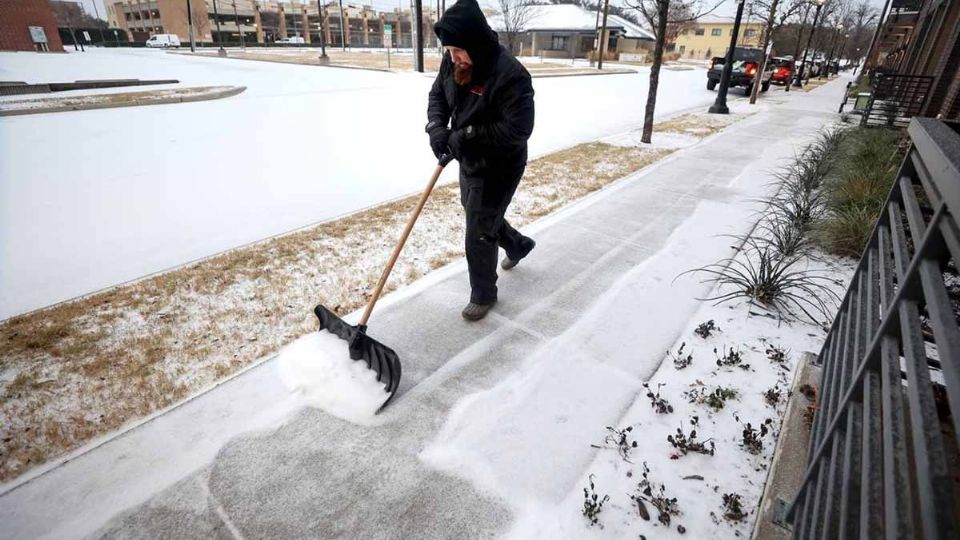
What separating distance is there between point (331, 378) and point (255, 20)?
86.3 meters

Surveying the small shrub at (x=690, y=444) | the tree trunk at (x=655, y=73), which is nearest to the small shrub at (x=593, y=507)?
the small shrub at (x=690, y=444)

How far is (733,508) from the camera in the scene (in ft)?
6.13

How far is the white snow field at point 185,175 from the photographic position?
161 inches

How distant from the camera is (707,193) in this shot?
19.9 feet

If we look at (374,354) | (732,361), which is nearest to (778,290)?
(732,361)

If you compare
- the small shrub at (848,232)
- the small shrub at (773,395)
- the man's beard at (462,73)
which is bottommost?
the small shrub at (773,395)

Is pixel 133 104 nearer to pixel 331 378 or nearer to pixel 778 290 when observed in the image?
pixel 331 378

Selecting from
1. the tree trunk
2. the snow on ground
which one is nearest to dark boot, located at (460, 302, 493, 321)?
the snow on ground

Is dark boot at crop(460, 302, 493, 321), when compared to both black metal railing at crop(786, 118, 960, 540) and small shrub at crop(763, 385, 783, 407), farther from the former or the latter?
black metal railing at crop(786, 118, 960, 540)

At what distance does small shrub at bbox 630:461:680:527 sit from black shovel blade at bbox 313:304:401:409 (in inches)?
49.6

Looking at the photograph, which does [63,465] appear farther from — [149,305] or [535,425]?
[535,425]

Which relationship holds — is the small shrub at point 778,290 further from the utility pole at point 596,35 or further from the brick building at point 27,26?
the utility pole at point 596,35

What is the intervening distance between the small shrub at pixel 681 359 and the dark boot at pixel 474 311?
1233mm

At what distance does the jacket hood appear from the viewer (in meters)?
2.50
